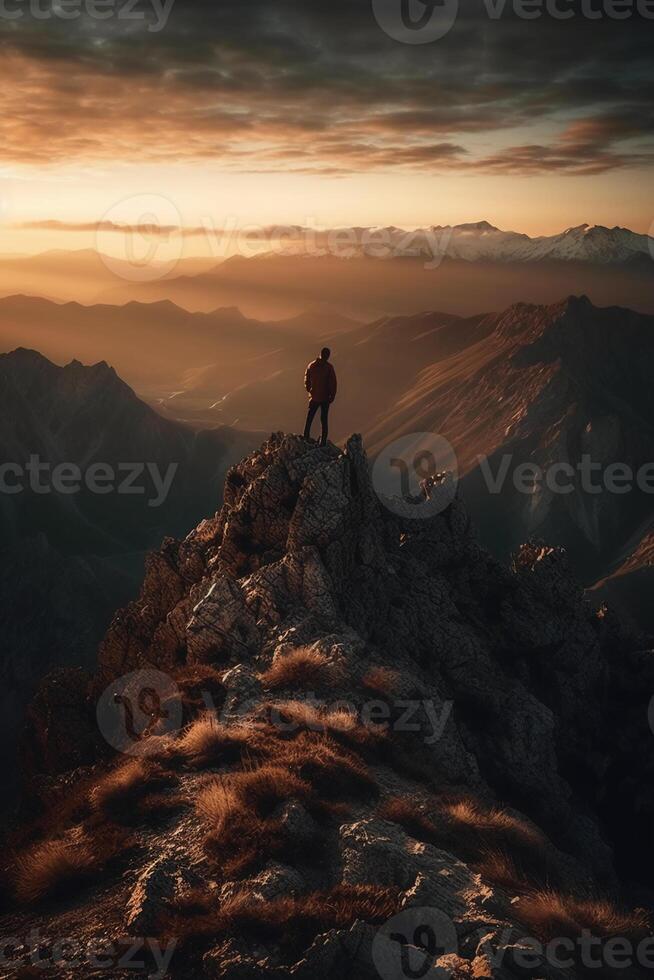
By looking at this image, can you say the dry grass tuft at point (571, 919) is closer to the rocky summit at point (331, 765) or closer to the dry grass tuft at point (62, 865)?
the rocky summit at point (331, 765)

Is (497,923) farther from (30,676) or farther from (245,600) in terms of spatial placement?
(30,676)

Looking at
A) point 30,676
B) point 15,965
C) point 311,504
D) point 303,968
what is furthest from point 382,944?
point 30,676

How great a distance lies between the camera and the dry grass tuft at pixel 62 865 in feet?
35.3

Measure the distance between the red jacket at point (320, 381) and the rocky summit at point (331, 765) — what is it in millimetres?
2577

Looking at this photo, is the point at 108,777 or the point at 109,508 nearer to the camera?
the point at 108,777

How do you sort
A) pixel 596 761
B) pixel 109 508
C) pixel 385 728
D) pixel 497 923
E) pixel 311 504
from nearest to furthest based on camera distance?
pixel 497 923 → pixel 385 728 → pixel 311 504 → pixel 596 761 → pixel 109 508

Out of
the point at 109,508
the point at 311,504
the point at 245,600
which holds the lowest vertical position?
Result: the point at 109,508

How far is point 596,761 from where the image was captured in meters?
31.5

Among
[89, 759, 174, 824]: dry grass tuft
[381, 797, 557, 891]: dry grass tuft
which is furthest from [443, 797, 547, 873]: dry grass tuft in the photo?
[89, 759, 174, 824]: dry grass tuft

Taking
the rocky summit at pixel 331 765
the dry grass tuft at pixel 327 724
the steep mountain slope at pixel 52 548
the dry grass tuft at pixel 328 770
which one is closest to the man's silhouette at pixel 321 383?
the rocky summit at pixel 331 765

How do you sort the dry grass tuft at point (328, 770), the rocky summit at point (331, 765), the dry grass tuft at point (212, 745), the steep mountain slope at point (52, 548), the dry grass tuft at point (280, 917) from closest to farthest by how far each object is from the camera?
1. the dry grass tuft at point (280, 917)
2. the rocky summit at point (331, 765)
3. the dry grass tuft at point (328, 770)
4. the dry grass tuft at point (212, 745)
5. the steep mountain slope at point (52, 548)

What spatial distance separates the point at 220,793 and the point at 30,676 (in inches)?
4136

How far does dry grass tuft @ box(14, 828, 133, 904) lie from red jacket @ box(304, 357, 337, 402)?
16.3 metres

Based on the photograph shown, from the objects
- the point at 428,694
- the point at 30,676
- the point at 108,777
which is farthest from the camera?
the point at 30,676
